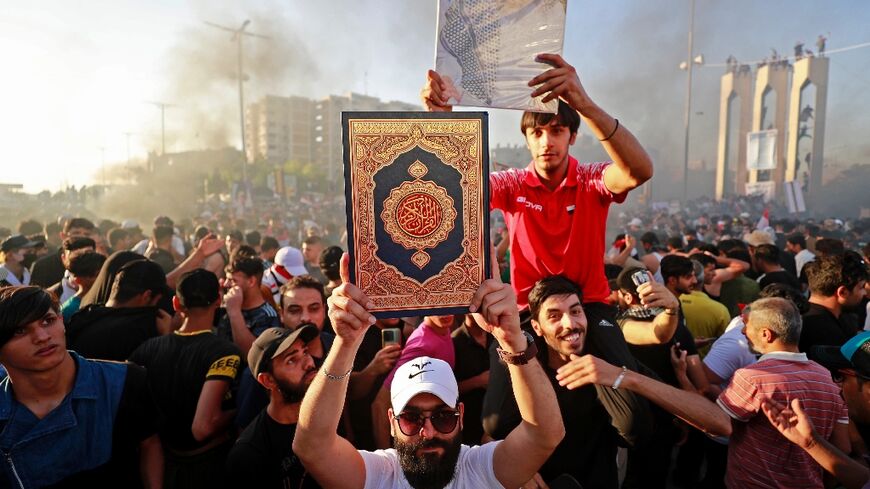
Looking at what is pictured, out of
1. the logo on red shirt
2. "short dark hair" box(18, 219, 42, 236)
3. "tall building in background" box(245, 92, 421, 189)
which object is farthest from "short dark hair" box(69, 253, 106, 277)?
"tall building in background" box(245, 92, 421, 189)

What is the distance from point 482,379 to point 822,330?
3.49 meters

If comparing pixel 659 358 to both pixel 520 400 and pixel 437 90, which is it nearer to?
pixel 520 400

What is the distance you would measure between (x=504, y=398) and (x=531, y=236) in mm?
1101

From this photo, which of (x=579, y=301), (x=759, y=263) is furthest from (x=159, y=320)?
(x=759, y=263)

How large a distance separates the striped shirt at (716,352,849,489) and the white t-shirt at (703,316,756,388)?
103 centimetres

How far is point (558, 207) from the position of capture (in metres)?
3.52

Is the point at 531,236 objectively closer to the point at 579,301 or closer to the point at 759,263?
the point at 579,301

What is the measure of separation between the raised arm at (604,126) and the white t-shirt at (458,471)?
1681 millimetres

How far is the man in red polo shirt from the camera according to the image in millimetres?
3334

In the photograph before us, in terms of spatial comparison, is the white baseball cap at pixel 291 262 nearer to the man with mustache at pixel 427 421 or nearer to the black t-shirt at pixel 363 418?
the black t-shirt at pixel 363 418

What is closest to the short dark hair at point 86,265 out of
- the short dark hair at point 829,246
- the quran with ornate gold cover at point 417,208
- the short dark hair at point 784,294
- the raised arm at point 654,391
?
the quran with ornate gold cover at point 417,208

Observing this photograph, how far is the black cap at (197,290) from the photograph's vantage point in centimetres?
432

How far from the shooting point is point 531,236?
3.62 meters

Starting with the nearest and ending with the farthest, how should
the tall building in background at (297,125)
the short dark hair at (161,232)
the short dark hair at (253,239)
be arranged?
the short dark hair at (161,232) < the short dark hair at (253,239) < the tall building in background at (297,125)
